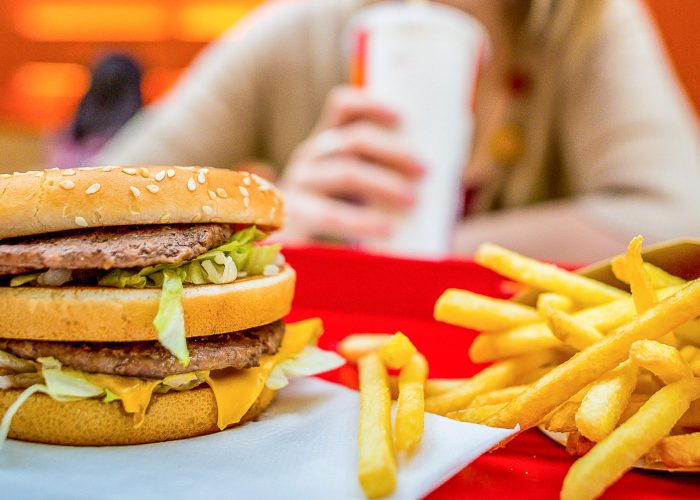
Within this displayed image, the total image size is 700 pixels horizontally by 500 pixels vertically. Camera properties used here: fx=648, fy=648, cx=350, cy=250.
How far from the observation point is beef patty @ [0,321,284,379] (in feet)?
3.49

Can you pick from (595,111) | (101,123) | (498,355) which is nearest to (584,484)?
(498,355)

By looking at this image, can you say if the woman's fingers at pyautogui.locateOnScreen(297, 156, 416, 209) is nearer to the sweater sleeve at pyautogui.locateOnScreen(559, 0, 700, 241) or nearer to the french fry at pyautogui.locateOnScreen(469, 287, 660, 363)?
the french fry at pyautogui.locateOnScreen(469, 287, 660, 363)

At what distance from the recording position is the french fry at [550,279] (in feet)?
4.19

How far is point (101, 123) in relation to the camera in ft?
18.9

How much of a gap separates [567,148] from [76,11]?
883 centimetres

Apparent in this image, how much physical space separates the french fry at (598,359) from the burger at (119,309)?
475mm

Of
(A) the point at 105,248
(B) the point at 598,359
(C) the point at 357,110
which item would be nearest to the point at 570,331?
(B) the point at 598,359

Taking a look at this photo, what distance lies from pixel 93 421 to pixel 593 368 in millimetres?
807

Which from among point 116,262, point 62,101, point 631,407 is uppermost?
point 116,262

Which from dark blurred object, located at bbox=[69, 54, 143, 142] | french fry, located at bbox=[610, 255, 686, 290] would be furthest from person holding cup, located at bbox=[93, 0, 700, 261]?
dark blurred object, located at bbox=[69, 54, 143, 142]

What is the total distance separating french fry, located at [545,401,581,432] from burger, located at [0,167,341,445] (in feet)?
1.65

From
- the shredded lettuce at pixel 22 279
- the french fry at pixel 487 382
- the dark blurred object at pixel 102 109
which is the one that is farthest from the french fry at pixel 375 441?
the dark blurred object at pixel 102 109

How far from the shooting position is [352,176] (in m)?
2.36

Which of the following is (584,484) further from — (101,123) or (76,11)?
(76,11)
